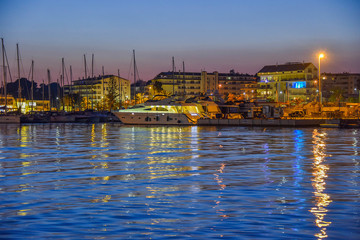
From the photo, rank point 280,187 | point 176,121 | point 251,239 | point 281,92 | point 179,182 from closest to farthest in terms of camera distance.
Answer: point 251,239, point 280,187, point 179,182, point 176,121, point 281,92

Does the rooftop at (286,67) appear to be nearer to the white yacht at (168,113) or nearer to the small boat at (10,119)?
the white yacht at (168,113)

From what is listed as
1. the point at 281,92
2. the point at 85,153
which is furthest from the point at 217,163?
the point at 281,92

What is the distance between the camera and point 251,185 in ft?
61.4

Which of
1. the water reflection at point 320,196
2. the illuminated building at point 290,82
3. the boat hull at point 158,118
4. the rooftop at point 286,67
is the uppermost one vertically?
the rooftop at point 286,67

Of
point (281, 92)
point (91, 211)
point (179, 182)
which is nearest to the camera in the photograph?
point (91, 211)

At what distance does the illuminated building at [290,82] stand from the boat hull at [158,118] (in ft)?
257

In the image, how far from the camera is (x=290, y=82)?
165 meters

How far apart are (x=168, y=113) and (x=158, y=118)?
6.60 feet

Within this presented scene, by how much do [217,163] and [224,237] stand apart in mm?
15551

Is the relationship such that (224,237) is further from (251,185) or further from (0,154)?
(0,154)

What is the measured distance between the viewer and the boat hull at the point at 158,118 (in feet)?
284

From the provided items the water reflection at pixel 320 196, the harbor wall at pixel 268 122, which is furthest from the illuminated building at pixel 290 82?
the water reflection at pixel 320 196

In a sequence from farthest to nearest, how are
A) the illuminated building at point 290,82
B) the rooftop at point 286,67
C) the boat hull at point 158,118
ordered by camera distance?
the rooftop at point 286,67 → the illuminated building at point 290,82 → the boat hull at point 158,118

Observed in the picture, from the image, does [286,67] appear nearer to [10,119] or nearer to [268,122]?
[268,122]
